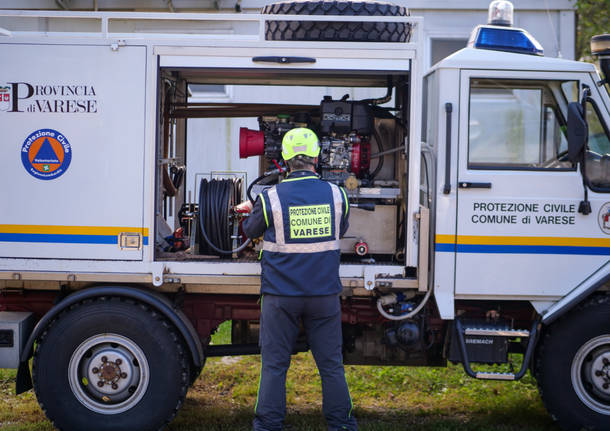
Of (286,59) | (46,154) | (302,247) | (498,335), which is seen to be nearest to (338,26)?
(286,59)

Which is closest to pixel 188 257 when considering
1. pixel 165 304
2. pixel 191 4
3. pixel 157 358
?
pixel 165 304

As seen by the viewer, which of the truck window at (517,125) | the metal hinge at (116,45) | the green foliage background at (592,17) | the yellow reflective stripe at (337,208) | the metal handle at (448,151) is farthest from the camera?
the green foliage background at (592,17)

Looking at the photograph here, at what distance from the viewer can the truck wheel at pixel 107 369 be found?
4.79m

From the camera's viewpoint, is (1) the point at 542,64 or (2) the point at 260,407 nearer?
(2) the point at 260,407

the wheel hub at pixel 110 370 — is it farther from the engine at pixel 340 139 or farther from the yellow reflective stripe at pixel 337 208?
the engine at pixel 340 139

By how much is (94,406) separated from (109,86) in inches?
86.7

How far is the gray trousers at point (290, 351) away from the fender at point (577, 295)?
4.91 feet

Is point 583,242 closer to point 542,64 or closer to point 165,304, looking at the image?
point 542,64

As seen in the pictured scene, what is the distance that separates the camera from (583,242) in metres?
4.88

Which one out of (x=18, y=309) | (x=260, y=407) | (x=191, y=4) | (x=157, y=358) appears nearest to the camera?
(x=260, y=407)

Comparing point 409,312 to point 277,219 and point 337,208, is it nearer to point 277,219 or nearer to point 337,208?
point 337,208

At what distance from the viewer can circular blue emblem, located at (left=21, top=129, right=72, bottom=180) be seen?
4758 mm

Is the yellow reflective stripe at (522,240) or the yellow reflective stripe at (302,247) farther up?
the yellow reflective stripe at (522,240)

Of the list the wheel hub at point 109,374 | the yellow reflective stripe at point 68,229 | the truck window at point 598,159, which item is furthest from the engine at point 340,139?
the wheel hub at point 109,374
